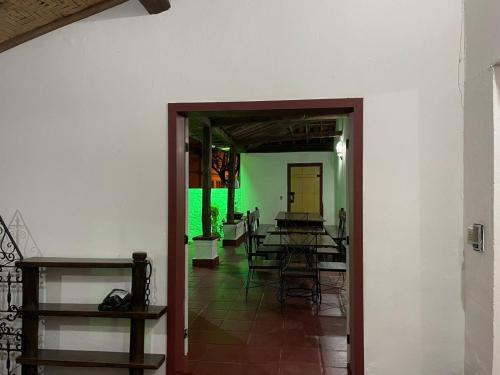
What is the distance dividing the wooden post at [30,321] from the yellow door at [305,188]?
314 inches

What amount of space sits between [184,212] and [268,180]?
7607 millimetres

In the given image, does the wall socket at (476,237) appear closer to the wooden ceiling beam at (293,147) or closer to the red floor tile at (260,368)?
the red floor tile at (260,368)

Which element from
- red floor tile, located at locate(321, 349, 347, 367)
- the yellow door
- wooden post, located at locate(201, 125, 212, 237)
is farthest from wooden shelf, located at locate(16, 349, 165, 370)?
the yellow door

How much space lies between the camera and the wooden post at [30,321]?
2.34m

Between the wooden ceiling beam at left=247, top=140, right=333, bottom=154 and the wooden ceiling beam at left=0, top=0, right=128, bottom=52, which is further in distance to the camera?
the wooden ceiling beam at left=247, top=140, right=333, bottom=154

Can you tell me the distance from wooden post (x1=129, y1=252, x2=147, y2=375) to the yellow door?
7.81 m

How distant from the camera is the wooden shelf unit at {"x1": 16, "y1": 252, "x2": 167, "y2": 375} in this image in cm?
224

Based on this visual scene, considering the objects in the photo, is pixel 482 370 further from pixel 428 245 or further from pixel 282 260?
pixel 282 260

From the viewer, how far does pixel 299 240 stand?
4.21 m

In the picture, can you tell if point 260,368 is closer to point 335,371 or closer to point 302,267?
point 335,371

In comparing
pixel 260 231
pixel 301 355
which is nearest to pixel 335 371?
pixel 301 355

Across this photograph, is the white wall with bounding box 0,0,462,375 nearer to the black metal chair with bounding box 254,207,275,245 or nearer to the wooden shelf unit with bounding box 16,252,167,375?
the wooden shelf unit with bounding box 16,252,167,375


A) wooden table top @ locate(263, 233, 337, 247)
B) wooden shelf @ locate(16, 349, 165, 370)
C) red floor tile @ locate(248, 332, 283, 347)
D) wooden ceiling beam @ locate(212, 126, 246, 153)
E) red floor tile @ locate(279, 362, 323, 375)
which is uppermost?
wooden ceiling beam @ locate(212, 126, 246, 153)

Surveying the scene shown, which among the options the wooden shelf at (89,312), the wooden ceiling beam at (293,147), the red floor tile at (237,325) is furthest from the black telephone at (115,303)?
the wooden ceiling beam at (293,147)
